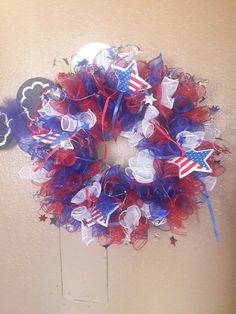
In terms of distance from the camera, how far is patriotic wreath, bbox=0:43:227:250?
37.4 inches

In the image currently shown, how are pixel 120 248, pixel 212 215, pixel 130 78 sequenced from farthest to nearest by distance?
pixel 120 248, pixel 212 215, pixel 130 78

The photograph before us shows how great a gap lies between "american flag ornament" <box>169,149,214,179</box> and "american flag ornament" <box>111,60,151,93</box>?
0.23 meters

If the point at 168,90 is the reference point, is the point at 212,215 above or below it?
below

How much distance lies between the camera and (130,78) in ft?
3.03

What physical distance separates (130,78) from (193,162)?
30 cm

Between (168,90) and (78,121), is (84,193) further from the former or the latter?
(168,90)

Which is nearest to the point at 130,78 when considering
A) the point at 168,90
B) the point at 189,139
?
the point at 168,90

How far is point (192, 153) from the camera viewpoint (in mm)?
946

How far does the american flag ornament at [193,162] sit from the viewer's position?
36.9 inches

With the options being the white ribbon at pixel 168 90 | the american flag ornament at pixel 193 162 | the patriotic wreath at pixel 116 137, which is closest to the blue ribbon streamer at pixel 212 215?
the patriotic wreath at pixel 116 137

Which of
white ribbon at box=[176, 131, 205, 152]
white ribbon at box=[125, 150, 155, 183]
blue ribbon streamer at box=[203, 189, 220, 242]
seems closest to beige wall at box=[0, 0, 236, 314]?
blue ribbon streamer at box=[203, 189, 220, 242]

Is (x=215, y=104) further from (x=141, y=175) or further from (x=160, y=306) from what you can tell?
(x=160, y=306)

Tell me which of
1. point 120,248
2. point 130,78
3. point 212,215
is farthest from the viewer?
point 120,248

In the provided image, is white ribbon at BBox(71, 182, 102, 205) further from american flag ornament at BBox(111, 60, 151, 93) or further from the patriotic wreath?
american flag ornament at BBox(111, 60, 151, 93)
